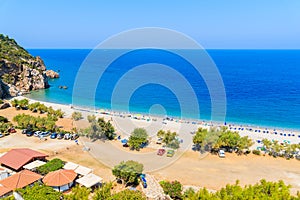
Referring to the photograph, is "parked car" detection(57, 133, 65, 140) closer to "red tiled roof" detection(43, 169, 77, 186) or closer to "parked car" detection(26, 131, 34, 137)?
"parked car" detection(26, 131, 34, 137)

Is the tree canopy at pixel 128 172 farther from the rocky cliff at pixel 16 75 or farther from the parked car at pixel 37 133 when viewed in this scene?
the rocky cliff at pixel 16 75

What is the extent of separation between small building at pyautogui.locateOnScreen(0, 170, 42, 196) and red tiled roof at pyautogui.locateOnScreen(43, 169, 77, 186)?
0.88 m

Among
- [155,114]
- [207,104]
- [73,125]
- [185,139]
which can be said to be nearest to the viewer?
[185,139]

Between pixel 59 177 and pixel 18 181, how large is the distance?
2.77 meters

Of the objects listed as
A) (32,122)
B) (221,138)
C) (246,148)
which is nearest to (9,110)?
(32,122)

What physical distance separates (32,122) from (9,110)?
1358 centimetres

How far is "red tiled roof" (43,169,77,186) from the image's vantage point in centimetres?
1670

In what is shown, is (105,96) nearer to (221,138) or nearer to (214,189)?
(221,138)

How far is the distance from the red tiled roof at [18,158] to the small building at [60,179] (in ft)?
12.7

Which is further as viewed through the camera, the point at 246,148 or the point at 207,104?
the point at 207,104

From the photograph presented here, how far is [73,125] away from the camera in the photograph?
33.1m

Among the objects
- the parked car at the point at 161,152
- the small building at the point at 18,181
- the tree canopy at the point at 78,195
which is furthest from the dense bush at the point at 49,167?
the parked car at the point at 161,152

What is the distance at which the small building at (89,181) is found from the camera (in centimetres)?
1684

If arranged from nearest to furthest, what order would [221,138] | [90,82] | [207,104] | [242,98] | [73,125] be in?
[221,138] → [73,125] → [207,104] → [242,98] → [90,82]
